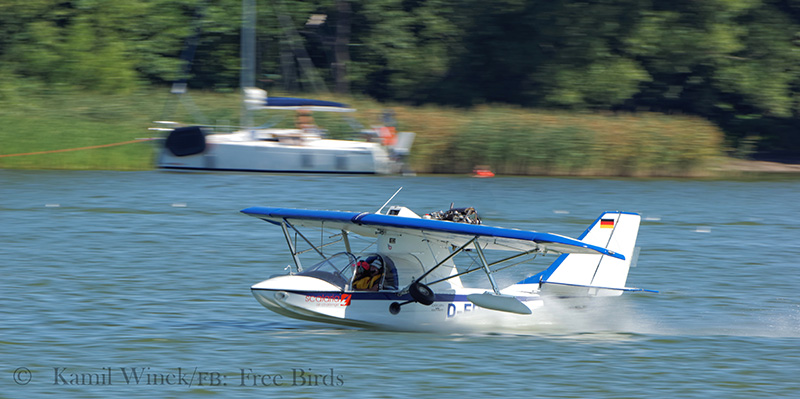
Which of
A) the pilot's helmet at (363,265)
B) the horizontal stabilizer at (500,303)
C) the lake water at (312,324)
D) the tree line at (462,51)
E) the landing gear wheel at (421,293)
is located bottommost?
the tree line at (462,51)

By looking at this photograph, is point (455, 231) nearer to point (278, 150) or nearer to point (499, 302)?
point (499, 302)

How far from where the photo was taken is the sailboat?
31.1 metres

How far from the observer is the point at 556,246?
10.9 metres

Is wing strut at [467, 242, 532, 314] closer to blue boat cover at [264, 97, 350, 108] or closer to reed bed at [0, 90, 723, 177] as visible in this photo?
blue boat cover at [264, 97, 350, 108]

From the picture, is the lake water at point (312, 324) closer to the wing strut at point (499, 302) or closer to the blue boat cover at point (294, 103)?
the wing strut at point (499, 302)

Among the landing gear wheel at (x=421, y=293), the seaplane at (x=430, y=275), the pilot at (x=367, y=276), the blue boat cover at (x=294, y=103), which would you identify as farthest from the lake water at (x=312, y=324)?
the blue boat cover at (x=294, y=103)

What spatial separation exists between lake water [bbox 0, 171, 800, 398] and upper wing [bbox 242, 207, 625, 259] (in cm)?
126

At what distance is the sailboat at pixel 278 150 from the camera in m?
31.1

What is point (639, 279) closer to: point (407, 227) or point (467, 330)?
point (467, 330)

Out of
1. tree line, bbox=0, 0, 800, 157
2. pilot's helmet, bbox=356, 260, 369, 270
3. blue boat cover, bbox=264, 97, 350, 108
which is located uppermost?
pilot's helmet, bbox=356, 260, 369, 270

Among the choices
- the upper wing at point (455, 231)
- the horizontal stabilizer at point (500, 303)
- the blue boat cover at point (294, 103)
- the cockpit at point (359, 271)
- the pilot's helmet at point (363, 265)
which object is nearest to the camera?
the upper wing at point (455, 231)

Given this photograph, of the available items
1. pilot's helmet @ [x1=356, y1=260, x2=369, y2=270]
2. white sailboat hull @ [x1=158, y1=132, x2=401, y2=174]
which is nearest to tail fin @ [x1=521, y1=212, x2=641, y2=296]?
pilot's helmet @ [x1=356, y1=260, x2=369, y2=270]

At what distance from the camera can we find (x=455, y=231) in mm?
11000

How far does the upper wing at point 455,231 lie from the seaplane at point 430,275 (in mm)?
12
